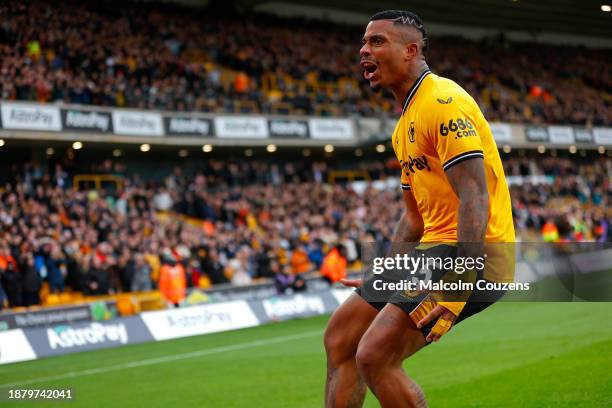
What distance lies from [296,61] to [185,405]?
2889 centimetres

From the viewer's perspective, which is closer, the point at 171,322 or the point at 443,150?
the point at 443,150

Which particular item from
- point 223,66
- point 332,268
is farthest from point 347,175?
point 332,268

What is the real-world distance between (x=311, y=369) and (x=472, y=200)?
27.7ft

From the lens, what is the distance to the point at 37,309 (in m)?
19.6

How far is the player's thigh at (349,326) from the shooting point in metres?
5.73

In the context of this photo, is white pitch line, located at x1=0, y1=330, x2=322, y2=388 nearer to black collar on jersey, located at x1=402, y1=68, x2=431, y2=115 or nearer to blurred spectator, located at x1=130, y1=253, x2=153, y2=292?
blurred spectator, located at x1=130, y1=253, x2=153, y2=292

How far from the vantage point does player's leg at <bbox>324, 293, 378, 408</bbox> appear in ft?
18.7

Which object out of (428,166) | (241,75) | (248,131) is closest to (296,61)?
(241,75)

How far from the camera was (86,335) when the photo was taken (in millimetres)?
17875

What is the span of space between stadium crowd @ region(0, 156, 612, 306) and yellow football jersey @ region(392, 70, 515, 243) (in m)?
16.6

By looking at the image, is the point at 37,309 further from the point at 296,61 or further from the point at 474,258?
the point at 296,61

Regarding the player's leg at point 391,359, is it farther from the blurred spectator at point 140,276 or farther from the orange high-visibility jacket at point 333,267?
the orange high-visibility jacket at point 333,267

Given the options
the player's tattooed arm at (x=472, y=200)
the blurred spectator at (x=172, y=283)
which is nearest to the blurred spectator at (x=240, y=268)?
the blurred spectator at (x=172, y=283)

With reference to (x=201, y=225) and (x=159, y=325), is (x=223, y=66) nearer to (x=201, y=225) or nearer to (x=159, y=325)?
(x=201, y=225)
